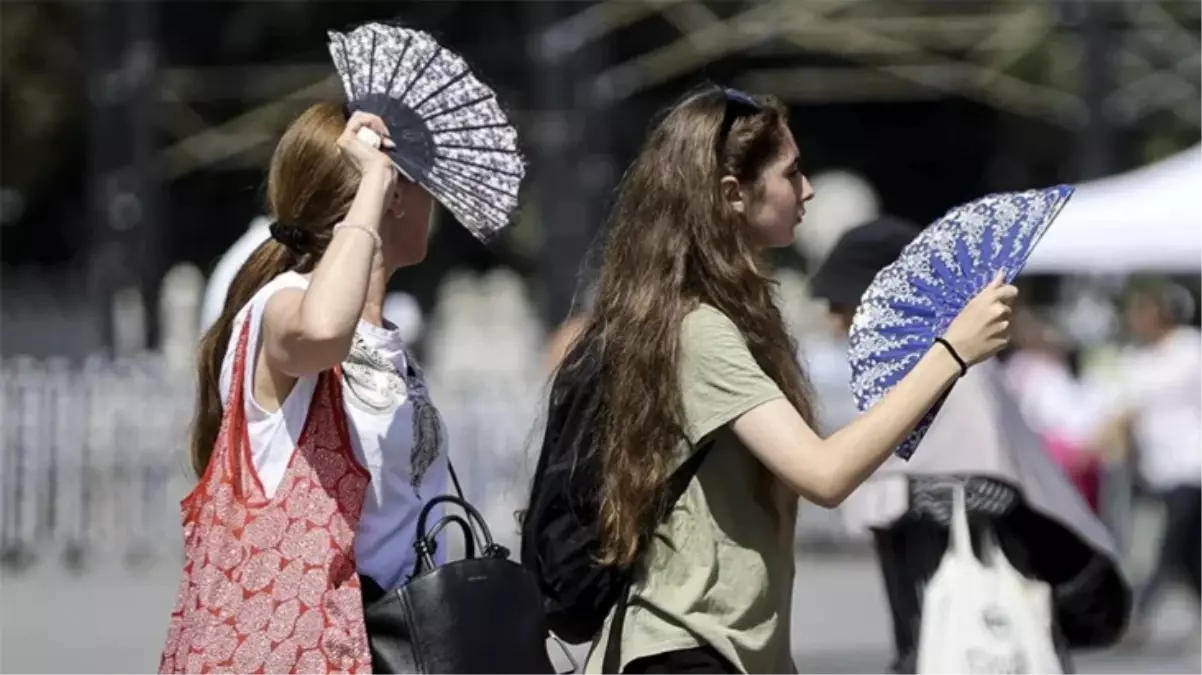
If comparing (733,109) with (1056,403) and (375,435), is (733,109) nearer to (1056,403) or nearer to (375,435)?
(375,435)

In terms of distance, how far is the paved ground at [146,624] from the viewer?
32.7 feet

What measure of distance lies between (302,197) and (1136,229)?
1107 centimetres

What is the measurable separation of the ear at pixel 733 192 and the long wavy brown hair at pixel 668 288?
12 millimetres

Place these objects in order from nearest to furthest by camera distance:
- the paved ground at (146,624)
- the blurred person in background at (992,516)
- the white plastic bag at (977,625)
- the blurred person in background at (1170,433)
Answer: the white plastic bag at (977,625), the blurred person in background at (992,516), the paved ground at (146,624), the blurred person in background at (1170,433)

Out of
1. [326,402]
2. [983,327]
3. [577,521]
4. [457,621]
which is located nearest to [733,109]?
[983,327]

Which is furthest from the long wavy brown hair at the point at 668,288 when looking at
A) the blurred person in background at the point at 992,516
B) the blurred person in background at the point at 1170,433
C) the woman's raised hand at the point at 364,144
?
the blurred person in background at the point at 1170,433

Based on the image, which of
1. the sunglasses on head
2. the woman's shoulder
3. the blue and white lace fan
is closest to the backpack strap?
the woman's shoulder

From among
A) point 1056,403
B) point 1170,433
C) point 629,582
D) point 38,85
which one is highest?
point 38,85

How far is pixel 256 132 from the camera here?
2644 centimetres

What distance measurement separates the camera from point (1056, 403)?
47.7 ft

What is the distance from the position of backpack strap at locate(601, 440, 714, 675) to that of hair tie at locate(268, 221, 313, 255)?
2.13ft

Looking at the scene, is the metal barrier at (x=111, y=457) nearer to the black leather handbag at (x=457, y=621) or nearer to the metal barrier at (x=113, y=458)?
the metal barrier at (x=113, y=458)

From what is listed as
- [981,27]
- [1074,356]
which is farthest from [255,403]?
[981,27]

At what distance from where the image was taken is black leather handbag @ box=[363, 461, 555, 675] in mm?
3113
